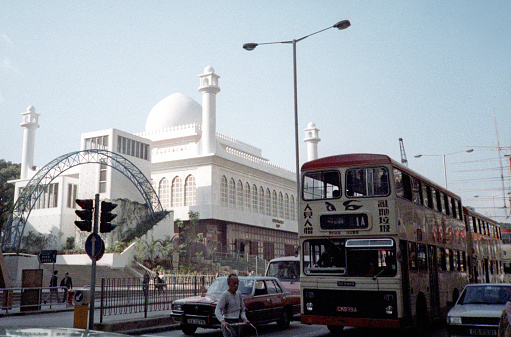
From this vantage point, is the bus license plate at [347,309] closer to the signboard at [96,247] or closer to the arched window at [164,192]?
the signboard at [96,247]

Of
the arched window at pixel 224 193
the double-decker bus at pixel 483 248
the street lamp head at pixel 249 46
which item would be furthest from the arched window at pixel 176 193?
the double-decker bus at pixel 483 248

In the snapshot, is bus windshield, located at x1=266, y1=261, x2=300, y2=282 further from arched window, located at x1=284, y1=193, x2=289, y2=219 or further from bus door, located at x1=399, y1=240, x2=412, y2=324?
arched window, located at x1=284, y1=193, x2=289, y2=219

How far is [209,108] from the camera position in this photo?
4344 centimetres

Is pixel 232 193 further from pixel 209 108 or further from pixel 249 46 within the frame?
pixel 249 46

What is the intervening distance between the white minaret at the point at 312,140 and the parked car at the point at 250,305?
46127 millimetres

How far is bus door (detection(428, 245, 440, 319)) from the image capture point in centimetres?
1309

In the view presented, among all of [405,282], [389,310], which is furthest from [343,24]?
[389,310]

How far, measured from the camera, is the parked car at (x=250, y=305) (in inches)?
472

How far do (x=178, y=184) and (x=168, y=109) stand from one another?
10.5m

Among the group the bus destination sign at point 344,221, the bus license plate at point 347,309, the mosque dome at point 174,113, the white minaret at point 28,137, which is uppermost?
the mosque dome at point 174,113

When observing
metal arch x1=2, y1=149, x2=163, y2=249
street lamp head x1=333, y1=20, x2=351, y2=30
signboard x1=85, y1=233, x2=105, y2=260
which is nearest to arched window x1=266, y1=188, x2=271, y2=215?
metal arch x1=2, y1=149, x2=163, y2=249

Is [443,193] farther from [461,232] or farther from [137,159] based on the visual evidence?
[137,159]

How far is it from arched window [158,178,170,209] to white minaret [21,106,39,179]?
481 inches

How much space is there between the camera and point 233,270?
36531 millimetres
